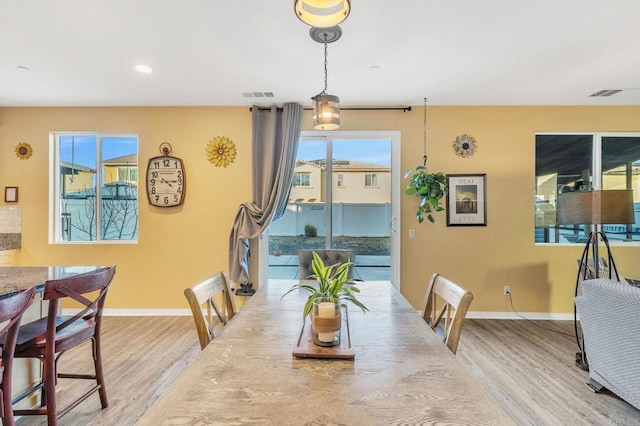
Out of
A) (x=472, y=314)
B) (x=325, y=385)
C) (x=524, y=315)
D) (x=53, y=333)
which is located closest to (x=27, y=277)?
(x=53, y=333)

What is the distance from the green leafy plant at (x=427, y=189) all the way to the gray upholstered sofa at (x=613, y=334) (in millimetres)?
1537

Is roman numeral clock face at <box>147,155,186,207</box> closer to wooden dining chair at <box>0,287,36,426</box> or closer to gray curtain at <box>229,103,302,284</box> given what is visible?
gray curtain at <box>229,103,302,284</box>

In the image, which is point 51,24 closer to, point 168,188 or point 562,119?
point 168,188

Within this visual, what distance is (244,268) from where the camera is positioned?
3.60 meters

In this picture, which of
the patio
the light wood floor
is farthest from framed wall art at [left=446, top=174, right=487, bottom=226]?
the light wood floor

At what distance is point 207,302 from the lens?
160 centimetres

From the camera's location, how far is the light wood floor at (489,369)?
1981mm

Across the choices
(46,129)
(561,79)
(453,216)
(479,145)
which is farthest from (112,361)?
(561,79)

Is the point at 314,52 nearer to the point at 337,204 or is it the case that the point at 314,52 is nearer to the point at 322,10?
the point at 322,10

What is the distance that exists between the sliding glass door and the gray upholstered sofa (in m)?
2.02

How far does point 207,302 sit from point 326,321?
0.74m

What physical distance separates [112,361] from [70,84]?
2755mm

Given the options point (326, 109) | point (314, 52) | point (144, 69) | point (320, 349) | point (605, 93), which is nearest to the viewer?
point (320, 349)

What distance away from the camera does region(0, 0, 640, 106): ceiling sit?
6.73ft
